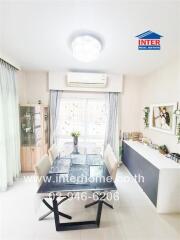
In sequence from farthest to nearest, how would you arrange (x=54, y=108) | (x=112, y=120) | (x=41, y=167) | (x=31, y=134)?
1. (x=112, y=120)
2. (x=54, y=108)
3. (x=31, y=134)
4. (x=41, y=167)

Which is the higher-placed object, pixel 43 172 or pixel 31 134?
pixel 31 134

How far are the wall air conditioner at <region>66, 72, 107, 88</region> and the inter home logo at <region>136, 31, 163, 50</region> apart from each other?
1.30 metres

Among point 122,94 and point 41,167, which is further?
point 122,94

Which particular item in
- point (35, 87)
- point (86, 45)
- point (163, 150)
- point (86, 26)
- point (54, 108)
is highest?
point (86, 26)

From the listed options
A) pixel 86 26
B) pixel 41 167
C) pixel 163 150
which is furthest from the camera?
pixel 163 150

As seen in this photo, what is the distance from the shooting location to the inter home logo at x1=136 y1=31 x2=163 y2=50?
1.99 metres

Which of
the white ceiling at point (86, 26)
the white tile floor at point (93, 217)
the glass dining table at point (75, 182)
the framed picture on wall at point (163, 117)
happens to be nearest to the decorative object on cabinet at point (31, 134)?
the white tile floor at point (93, 217)

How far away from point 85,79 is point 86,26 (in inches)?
66.2

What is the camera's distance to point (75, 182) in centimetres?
174

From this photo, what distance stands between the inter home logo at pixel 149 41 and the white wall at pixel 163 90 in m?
0.65

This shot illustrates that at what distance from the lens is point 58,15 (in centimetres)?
168

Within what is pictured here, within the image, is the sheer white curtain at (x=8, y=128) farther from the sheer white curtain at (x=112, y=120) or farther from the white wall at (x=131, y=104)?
the white wall at (x=131, y=104)

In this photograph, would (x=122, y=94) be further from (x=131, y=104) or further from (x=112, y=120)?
(x=112, y=120)

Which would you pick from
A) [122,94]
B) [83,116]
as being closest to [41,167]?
[83,116]
